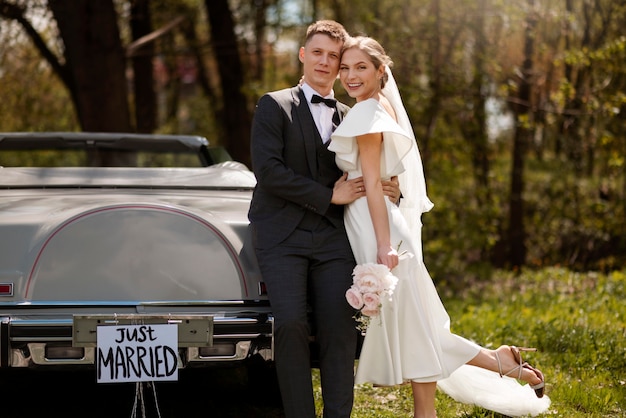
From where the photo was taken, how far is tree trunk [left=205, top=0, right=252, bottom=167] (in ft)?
41.2

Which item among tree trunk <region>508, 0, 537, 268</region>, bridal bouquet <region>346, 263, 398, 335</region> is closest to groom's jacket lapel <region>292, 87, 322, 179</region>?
bridal bouquet <region>346, 263, 398, 335</region>

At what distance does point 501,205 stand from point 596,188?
1.76 metres

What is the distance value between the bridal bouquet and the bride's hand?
0.47ft

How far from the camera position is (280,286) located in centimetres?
378

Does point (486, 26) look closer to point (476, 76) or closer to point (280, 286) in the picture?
point (476, 76)

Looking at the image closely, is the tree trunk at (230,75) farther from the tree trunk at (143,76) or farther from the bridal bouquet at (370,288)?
the bridal bouquet at (370,288)

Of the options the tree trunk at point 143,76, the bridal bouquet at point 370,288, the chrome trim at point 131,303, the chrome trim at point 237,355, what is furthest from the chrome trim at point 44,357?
the tree trunk at point 143,76

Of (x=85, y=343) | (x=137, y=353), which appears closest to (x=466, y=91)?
(x=137, y=353)

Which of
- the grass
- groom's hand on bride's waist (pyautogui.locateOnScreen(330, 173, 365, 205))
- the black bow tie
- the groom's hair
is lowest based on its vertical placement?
the grass

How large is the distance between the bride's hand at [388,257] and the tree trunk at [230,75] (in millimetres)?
8770

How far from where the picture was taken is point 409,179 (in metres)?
4.18

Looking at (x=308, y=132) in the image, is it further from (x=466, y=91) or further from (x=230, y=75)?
(x=230, y=75)

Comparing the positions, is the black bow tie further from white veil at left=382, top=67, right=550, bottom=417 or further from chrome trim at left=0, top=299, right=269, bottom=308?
chrome trim at left=0, top=299, right=269, bottom=308

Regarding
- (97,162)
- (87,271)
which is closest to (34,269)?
(87,271)
